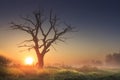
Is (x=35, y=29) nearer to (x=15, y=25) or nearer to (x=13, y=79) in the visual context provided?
(x=15, y=25)

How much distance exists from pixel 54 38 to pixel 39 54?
3.89m

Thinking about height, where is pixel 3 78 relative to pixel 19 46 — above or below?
below

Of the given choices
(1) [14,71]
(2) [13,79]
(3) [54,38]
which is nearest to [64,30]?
(3) [54,38]

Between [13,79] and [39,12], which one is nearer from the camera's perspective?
[13,79]

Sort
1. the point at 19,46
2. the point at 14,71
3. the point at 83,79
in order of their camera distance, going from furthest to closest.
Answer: the point at 19,46 < the point at 14,71 < the point at 83,79

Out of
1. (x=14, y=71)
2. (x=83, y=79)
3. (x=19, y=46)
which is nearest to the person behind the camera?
(x=83, y=79)

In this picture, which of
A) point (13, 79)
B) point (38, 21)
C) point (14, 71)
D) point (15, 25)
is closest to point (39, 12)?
point (38, 21)

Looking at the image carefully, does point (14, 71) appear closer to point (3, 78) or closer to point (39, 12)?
point (3, 78)

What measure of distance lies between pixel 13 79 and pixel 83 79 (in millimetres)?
7427

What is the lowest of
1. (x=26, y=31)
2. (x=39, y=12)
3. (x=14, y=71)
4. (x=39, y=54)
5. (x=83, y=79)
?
(x=83, y=79)

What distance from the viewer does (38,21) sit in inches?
2041

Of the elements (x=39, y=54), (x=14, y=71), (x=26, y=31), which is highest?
(x=26, y=31)

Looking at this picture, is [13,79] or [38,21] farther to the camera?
[38,21]

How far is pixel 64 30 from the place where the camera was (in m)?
54.0
